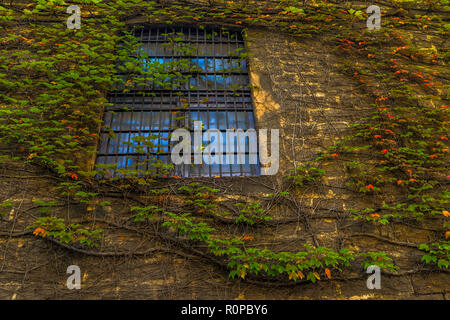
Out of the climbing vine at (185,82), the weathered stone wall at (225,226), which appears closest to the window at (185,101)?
the climbing vine at (185,82)

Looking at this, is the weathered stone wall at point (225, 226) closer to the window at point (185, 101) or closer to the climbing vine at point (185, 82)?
the climbing vine at point (185, 82)

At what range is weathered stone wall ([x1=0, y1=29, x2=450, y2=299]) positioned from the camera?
3438 mm

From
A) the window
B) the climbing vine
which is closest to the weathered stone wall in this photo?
the climbing vine

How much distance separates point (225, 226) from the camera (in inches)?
148

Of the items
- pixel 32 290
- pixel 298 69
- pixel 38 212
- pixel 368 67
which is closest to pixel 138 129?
pixel 38 212

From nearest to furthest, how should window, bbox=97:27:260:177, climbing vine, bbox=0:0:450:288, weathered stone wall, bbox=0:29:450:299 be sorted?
1. weathered stone wall, bbox=0:29:450:299
2. climbing vine, bbox=0:0:450:288
3. window, bbox=97:27:260:177

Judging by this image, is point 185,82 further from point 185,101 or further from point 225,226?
point 225,226

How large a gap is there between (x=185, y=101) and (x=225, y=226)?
6.10ft

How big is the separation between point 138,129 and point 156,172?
75 cm

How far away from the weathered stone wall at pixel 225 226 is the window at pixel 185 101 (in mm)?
382

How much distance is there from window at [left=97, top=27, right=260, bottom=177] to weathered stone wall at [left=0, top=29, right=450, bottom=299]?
0.38 m

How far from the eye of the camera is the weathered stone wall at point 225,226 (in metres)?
3.44

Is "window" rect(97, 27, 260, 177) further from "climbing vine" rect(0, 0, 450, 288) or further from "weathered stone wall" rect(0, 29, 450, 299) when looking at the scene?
"weathered stone wall" rect(0, 29, 450, 299)

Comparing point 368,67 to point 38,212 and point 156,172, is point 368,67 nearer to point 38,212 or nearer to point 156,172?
point 156,172
